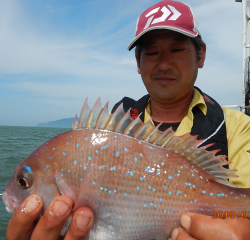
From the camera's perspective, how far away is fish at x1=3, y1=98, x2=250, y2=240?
5.41 ft

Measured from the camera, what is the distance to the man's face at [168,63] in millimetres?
2414

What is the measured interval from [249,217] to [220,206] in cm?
24

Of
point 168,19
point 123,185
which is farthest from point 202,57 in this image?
point 123,185

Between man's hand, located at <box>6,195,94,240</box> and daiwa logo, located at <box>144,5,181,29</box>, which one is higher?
daiwa logo, located at <box>144,5,181,29</box>

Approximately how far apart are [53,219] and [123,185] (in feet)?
1.94

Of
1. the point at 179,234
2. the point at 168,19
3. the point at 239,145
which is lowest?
the point at 179,234

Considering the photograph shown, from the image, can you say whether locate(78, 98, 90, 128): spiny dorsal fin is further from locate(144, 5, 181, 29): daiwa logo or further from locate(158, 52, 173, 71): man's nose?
locate(144, 5, 181, 29): daiwa logo

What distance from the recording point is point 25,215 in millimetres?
1608

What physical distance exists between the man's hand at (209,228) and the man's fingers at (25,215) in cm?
112

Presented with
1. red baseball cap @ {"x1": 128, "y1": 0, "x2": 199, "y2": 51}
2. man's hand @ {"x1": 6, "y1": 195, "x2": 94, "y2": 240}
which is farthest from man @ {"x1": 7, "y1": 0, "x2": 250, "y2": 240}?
man's hand @ {"x1": 6, "y1": 195, "x2": 94, "y2": 240}

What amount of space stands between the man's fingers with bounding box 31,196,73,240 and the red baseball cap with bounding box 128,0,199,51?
1.94 m

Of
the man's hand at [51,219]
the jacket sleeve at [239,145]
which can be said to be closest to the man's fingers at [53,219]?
the man's hand at [51,219]

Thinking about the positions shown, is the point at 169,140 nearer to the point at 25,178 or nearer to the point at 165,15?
the point at 25,178

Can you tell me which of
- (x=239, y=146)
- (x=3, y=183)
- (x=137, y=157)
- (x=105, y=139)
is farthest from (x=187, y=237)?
(x=3, y=183)
